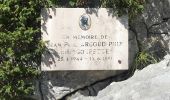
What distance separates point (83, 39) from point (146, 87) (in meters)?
1.50

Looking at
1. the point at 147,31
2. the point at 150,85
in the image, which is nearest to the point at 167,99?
the point at 150,85

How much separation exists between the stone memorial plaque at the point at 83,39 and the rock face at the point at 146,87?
2.65 ft

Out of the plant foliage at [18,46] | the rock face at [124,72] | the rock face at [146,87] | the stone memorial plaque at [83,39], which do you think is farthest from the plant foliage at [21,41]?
the rock face at [146,87]

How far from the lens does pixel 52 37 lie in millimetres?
4848

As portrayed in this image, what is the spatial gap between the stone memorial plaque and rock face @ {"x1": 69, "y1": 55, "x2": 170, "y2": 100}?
81 centimetres

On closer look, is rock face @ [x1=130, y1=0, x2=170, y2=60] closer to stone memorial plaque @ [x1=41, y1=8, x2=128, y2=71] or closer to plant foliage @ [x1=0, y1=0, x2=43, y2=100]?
stone memorial plaque @ [x1=41, y1=8, x2=128, y2=71]

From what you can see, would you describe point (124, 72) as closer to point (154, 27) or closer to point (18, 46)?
point (154, 27)

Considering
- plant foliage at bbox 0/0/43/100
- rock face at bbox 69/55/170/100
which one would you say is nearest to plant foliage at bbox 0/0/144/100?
plant foliage at bbox 0/0/43/100

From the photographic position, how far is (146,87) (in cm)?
353

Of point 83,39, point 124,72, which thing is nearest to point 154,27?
point 124,72

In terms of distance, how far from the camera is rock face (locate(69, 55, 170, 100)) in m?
3.40

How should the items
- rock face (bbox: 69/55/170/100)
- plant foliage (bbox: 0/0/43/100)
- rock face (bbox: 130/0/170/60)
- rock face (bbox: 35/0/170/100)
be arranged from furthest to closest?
rock face (bbox: 130/0/170/60) < rock face (bbox: 35/0/170/100) < plant foliage (bbox: 0/0/43/100) < rock face (bbox: 69/55/170/100)

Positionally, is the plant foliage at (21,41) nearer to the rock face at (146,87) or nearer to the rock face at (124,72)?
the rock face at (124,72)

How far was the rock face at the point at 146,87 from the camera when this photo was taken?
340 cm
